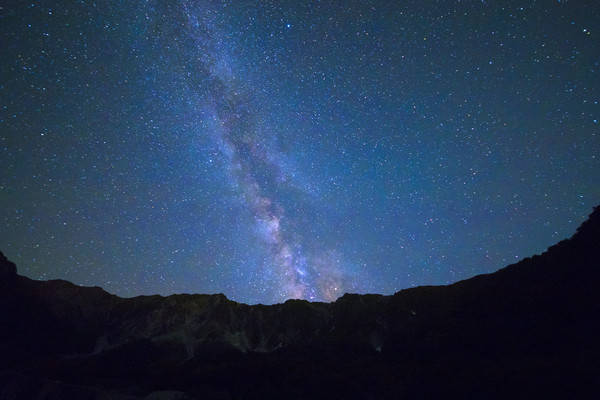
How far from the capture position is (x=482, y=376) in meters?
24.8

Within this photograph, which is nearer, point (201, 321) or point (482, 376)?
point (482, 376)

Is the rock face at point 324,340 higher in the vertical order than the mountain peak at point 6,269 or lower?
lower

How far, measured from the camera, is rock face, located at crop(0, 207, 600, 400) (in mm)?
25922

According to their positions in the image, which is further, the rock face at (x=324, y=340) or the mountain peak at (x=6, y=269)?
the mountain peak at (x=6, y=269)

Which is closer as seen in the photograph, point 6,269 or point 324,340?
point 324,340

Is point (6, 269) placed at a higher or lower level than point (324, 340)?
higher

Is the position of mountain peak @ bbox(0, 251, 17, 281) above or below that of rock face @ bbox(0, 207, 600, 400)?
above

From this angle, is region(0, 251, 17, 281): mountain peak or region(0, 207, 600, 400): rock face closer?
region(0, 207, 600, 400): rock face

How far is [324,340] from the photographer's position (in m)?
42.8

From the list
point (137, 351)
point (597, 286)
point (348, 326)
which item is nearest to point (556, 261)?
point (597, 286)

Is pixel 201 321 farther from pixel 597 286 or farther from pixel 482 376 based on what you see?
pixel 597 286

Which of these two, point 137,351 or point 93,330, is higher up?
point 93,330

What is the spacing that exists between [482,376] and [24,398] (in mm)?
36683

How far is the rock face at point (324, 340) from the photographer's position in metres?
25.9
